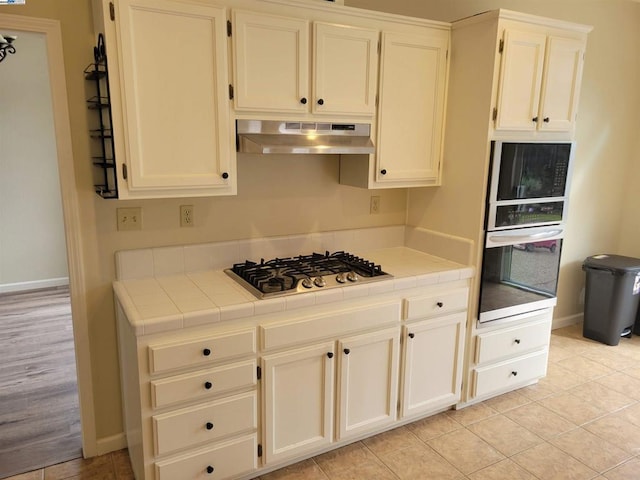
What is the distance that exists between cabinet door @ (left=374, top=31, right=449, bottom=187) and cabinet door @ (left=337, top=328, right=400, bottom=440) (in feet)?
2.94

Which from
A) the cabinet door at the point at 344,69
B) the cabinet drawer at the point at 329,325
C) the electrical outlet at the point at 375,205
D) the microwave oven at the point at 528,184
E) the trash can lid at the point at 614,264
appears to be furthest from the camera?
the trash can lid at the point at 614,264

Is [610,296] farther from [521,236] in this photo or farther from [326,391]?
[326,391]

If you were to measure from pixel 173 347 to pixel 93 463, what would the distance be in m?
1.05

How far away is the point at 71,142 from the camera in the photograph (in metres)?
2.20

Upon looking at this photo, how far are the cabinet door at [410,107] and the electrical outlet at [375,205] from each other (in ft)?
1.19

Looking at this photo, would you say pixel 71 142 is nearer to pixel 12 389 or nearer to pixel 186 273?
pixel 186 273

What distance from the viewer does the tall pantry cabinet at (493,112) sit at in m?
2.56

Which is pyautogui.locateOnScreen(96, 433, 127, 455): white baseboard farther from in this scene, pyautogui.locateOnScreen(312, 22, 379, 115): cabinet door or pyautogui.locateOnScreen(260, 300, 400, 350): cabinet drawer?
pyautogui.locateOnScreen(312, 22, 379, 115): cabinet door

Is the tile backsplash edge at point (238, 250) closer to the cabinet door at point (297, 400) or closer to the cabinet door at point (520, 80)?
the cabinet door at point (297, 400)

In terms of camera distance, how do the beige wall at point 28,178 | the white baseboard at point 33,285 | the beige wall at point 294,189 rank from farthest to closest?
the white baseboard at point 33,285 < the beige wall at point 28,178 < the beige wall at point 294,189

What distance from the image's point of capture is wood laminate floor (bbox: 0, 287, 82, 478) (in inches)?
98.1

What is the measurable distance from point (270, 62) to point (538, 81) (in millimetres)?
1539

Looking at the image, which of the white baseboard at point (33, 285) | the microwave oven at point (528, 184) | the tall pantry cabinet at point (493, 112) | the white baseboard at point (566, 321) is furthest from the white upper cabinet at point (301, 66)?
the white baseboard at point (33, 285)

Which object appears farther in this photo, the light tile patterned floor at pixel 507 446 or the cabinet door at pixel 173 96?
the light tile patterned floor at pixel 507 446
